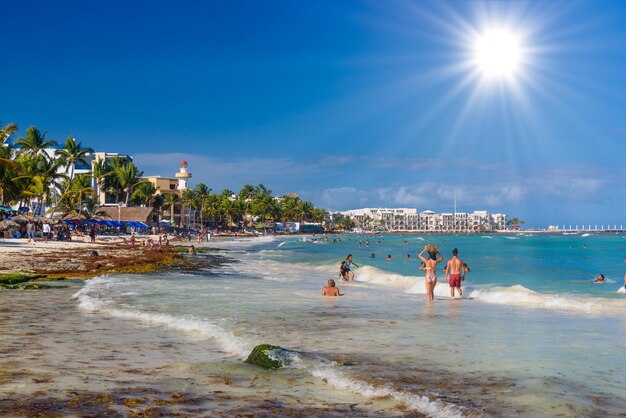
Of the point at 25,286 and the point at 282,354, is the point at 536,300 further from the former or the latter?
the point at 25,286

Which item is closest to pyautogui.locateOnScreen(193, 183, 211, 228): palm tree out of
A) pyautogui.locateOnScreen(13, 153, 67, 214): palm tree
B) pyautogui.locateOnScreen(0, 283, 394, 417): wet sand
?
pyautogui.locateOnScreen(13, 153, 67, 214): palm tree

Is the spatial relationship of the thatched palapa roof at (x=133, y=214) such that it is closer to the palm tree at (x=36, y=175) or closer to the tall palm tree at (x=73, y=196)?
the tall palm tree at (x=73, y=196)

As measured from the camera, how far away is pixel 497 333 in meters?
11.8

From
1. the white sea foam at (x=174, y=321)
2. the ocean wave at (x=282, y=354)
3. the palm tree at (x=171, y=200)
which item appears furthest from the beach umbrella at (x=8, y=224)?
the palm tree at (x=171, y=200)

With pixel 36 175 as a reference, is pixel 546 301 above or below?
below

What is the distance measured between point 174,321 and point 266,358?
4.74 metres

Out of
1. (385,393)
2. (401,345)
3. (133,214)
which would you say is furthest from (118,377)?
(133,214)

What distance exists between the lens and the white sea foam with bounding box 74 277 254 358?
9.90 meters

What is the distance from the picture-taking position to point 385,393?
694 cm

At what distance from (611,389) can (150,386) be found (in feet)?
19.2

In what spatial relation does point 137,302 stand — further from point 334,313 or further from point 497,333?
point 497,333

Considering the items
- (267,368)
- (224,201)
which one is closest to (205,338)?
(267,368)

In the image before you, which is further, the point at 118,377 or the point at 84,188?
the point at 84,188

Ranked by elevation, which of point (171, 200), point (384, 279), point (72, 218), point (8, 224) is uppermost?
point (171, 200)
